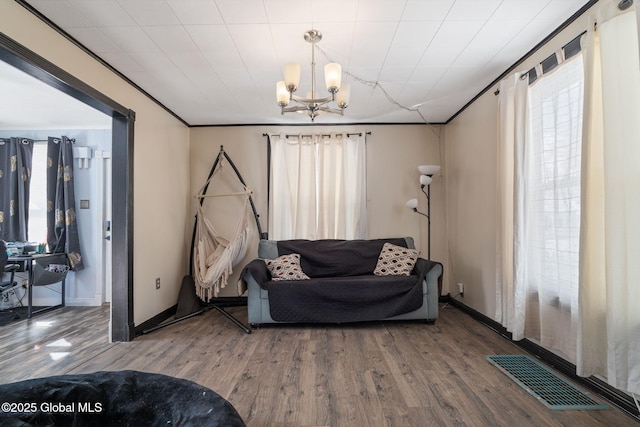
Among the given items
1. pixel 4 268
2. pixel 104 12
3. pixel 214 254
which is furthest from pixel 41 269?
pixel 104 12

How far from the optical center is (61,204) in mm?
4023

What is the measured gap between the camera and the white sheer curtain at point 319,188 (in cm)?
400

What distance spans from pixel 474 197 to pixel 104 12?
132 inches

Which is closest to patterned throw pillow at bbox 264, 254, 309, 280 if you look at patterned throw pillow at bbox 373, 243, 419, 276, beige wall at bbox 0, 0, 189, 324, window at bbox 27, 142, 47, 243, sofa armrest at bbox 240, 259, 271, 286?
sofa armrest at bbox 240, 259, 271, 286

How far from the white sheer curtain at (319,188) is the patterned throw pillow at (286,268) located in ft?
1.69

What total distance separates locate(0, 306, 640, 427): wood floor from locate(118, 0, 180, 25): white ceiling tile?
2.26 meters

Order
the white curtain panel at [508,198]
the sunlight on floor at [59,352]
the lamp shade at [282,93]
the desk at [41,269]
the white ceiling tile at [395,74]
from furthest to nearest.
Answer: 1. the desk at [41,269]
2. the white ceiling tile at [395,74]
3. the sunlight on floor at [59,352]
4. the white curtain panel at [508,198]
5. the lamp shade at [282,93]

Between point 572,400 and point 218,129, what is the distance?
4.16m

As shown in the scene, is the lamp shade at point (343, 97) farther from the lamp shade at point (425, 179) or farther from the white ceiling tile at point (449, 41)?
the lamp shade at point (425, 179)

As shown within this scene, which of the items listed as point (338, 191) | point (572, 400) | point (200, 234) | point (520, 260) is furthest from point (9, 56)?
point (572, 400)

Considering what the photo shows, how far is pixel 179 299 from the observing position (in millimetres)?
3701

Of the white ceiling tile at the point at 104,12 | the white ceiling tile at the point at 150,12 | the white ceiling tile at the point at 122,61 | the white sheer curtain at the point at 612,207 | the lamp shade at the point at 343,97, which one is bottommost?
the white sheer curtain at the point at 612,207

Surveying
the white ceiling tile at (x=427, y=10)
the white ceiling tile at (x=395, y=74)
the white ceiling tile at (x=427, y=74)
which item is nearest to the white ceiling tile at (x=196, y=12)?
the white ceiling tile at (x=427, y=10)

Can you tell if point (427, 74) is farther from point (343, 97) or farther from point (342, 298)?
point (342, 298)
